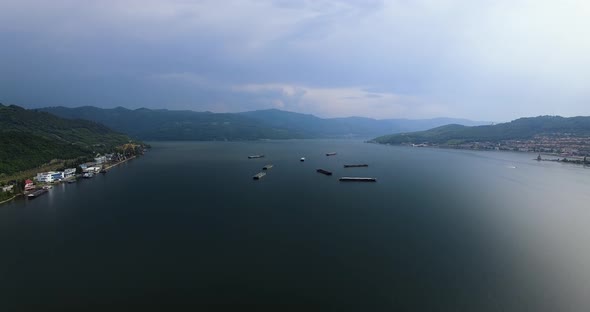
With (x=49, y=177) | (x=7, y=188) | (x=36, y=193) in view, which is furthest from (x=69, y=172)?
(x=7, y=188)

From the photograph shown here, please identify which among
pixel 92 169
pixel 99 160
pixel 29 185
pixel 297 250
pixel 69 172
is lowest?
pixel 297 250

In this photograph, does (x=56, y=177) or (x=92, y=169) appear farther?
(x=92, y=169)

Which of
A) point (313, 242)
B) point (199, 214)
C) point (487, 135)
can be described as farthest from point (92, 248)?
point (487, 135)

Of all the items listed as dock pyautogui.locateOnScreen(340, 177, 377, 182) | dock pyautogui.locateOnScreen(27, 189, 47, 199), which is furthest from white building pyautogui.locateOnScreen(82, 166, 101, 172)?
dock pyautogui.locateOnScreen(340, 177, 377, 182)

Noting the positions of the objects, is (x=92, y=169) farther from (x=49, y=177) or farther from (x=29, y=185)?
(x=29, y=185)

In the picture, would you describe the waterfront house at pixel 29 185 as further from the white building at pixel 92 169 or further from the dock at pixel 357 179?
the dock at pixel 357 179

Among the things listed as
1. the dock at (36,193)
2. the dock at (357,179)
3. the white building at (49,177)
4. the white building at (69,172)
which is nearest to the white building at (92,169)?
the white building at (69,172)

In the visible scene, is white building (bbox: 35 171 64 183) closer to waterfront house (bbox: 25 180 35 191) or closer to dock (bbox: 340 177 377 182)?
waterfront house (bbox: 25 180 35 191)
